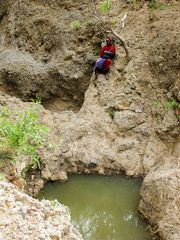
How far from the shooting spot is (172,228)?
280 inches

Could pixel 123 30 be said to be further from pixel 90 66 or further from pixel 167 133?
pixel 167 133

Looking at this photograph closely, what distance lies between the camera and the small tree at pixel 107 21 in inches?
435

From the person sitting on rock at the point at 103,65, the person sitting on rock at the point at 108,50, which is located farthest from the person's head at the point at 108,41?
the person sitting on rock at the point at 103,65

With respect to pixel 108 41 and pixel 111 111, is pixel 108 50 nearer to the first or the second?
pixel 108 41

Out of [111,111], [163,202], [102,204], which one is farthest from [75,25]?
[163,202]

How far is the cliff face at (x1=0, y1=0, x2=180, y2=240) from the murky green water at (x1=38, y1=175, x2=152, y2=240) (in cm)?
30

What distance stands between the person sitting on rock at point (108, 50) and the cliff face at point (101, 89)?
10.0 inches

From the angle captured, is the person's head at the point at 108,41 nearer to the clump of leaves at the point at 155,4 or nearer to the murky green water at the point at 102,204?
the clump of leaves at the point at 155,4

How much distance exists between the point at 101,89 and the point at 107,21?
247 centimetres

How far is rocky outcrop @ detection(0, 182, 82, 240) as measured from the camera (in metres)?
4.17

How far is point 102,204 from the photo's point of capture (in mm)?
8578

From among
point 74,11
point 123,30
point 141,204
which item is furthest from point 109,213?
point 74,11

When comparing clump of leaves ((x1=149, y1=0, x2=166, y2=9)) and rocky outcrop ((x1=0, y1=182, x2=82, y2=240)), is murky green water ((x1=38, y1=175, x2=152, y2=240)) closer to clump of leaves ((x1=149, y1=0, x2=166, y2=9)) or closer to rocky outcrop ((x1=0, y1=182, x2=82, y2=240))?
rocky outcrop ((x1=0, y1=182, x2=82, y2=240))

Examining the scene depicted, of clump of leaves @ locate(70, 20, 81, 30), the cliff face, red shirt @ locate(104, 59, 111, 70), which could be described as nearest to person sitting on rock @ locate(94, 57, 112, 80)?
red shirt @ locate(104, 59, 111, 70)
